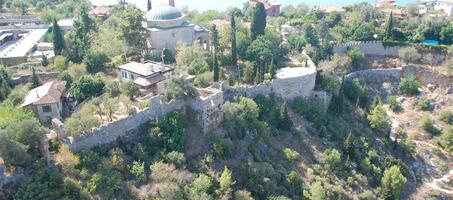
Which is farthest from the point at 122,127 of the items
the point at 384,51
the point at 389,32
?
the point at 389,32

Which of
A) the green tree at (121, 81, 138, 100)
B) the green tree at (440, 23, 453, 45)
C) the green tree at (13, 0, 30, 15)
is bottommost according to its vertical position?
the green tree at (121, 81, 138, 100)

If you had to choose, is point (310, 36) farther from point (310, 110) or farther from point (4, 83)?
point (4, 83)

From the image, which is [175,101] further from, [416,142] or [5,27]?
[5,27]

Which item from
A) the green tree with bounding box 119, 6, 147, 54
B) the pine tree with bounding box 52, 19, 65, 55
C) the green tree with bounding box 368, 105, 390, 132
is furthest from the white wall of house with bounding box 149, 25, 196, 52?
the green tree with bounding box 368, 105, 390, 132

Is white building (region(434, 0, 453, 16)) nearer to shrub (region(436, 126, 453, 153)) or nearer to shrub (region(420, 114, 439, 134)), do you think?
shrub (region(420, 114, 439, 134))

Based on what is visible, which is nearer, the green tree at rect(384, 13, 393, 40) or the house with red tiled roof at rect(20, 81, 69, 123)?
the house with red tiled roof at rect(20, 81, 69, 123)

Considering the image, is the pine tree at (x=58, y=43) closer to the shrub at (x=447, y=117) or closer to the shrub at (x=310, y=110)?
the shrub at (x=310, y=110)

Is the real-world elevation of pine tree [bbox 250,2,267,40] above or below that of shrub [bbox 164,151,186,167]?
above
